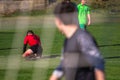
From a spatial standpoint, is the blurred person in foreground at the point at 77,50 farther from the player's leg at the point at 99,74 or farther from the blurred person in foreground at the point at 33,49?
the blurred person in foreground at the point at 33,49

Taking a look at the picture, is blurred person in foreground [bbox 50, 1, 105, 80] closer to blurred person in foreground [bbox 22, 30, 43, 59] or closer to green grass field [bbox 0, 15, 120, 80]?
green grass field [bbox 0, 15, 120, 80]

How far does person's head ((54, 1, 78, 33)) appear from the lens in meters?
3.44

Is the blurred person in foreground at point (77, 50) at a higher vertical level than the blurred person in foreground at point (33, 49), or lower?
higher

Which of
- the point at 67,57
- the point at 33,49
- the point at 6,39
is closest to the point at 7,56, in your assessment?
the point at 33,49

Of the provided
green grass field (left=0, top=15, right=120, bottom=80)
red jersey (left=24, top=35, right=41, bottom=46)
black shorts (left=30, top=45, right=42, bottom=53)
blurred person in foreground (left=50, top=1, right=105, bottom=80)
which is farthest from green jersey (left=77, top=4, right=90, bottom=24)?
blurred person in foreground (left=50, top=1, right=105, bottom=80)

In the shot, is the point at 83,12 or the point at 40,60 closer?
the point at 40,60

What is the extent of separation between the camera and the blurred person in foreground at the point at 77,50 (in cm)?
337

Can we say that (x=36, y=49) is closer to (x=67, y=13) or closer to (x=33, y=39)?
(x=33, y=39)

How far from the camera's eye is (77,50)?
3.41 metres

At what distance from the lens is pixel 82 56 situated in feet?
11.3

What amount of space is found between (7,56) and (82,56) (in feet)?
22.4

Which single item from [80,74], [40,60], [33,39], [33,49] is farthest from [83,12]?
[80,74]

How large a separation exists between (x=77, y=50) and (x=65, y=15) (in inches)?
11.8

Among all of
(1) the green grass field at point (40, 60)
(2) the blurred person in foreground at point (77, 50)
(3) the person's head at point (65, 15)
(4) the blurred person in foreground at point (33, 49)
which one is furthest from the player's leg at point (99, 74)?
(4) the blurred person in foreground at point (33, 49)
